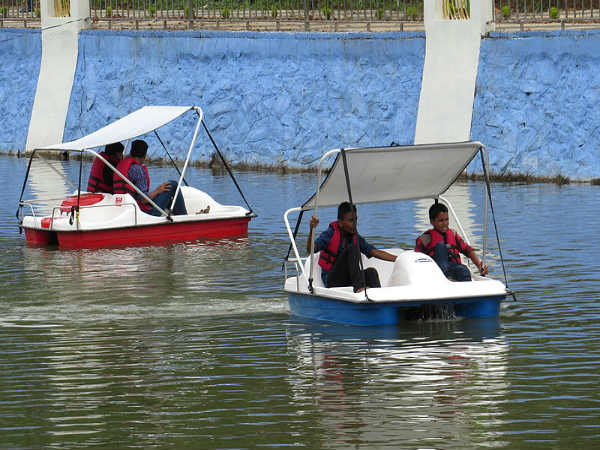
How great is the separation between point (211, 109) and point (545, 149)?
8.58 metres

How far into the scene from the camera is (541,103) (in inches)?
1001

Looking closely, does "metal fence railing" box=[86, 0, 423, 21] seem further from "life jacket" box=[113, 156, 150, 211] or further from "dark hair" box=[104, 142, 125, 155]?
"life jacket" box=[113, 156, 150, 211]

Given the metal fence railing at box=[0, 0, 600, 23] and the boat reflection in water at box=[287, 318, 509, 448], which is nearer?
the boat reflection in water at box=[287, 318, 509, 448]

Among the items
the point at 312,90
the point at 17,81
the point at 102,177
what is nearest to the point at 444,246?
the point at 102,177

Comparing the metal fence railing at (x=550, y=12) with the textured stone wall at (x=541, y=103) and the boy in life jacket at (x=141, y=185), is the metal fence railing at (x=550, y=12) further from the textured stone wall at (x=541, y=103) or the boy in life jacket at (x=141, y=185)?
the boy in life jacket at (x=141, y=185)

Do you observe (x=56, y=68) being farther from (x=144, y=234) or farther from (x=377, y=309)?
(x=377, y=309)

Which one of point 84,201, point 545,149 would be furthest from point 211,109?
point 84,201

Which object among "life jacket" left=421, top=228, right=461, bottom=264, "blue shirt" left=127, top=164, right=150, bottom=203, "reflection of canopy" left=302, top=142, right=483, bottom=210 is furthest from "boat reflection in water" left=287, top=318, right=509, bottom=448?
"blue shirt" left=127, top=164, right=150, bottom=203

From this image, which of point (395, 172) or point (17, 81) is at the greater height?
point (17, 81)

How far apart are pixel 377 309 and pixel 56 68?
23740 millimetres

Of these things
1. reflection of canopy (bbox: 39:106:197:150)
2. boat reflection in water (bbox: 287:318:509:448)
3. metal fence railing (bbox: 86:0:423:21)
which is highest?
metal fence railing (bbox: 86:0:423:21)

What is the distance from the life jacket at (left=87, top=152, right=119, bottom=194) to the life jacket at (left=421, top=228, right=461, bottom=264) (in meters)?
7.57

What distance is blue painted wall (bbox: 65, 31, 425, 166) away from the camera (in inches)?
1105

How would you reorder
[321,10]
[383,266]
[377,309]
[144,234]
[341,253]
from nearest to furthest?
1. [377,309]
2. [341,253]
3. [383,266]
4. [144,234]
5. [321,10]
